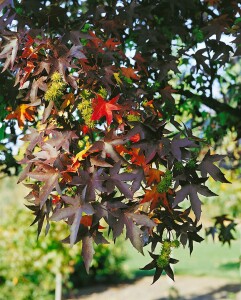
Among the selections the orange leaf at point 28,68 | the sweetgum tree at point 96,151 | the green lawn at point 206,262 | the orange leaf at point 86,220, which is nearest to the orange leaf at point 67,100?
the sweetgum tree at point 96,151

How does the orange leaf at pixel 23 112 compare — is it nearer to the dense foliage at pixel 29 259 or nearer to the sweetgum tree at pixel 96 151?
the sweetgum tree at pixel 96 151

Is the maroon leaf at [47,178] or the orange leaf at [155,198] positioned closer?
the maroon leaf at [47,178]

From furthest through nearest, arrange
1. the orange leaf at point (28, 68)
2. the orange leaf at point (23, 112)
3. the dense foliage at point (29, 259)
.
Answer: the dense foliage at point (29, 259) < the orange leaf at point (23, 112) < the orange leaf at point (28, 68)

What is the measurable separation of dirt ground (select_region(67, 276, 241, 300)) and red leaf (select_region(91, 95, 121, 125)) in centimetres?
603

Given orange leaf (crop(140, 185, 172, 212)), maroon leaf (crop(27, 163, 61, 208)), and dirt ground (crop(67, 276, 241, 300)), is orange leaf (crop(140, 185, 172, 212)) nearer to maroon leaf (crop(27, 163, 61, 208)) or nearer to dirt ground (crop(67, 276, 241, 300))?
maroon leaf (crop(27, 163, 61, 208))

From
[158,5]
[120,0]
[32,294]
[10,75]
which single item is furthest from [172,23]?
[32,294]

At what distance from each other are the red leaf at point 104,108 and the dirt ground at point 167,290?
19.8 feet

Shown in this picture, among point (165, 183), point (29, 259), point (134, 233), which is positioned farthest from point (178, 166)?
point (29, 259)

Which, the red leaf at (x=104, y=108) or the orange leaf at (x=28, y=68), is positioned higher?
the orange leaf at (x=28, y=68)

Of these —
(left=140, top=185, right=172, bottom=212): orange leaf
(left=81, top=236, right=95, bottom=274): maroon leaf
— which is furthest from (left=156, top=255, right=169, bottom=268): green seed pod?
(left=81, top=236, right=95, bottom=274): maroon leaf

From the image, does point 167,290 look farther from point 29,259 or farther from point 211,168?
point 211,168

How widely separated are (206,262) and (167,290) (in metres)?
3.49

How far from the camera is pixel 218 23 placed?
2.52 m

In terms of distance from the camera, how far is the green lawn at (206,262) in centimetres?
976
